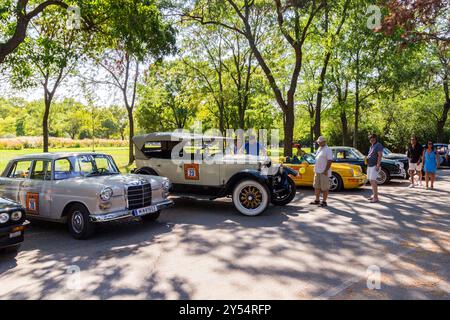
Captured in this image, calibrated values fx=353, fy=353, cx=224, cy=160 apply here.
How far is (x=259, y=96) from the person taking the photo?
1187 inches

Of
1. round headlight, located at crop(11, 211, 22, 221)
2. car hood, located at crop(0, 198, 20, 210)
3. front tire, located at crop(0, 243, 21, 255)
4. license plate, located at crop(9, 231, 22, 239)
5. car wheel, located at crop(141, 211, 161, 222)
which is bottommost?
front tire, located at crop(0, 243, 21, 255)

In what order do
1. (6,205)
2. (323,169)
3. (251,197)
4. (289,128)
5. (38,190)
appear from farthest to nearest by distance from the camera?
1. (289,128)
2. (323,169)
3. (251,197)
4. (38,190)
5. (6,205)

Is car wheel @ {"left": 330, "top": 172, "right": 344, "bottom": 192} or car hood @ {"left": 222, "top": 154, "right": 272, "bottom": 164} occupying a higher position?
car hood @ {"left": 222, "top": 154, "right": 272, "bottom": 164}

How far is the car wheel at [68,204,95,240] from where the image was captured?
6395 millimetres

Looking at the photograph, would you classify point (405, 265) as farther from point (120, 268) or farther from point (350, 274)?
point (120, 268)

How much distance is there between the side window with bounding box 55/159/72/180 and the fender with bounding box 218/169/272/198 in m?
3.47

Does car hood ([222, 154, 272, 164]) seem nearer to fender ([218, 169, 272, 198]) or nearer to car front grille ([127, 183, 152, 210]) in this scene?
fender ([218, 169, 272, 198])

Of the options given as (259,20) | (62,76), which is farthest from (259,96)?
(62,76)

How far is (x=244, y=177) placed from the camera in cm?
838

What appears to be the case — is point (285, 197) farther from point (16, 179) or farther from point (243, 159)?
point (16, 179)

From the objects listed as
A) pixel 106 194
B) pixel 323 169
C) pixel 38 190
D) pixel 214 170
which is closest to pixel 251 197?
pixel 214 170

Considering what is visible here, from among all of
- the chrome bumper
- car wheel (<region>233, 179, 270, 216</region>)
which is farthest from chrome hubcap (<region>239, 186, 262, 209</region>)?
the chrome bumper

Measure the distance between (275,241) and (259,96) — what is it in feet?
82.7

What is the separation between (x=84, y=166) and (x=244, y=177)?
11.7ft
